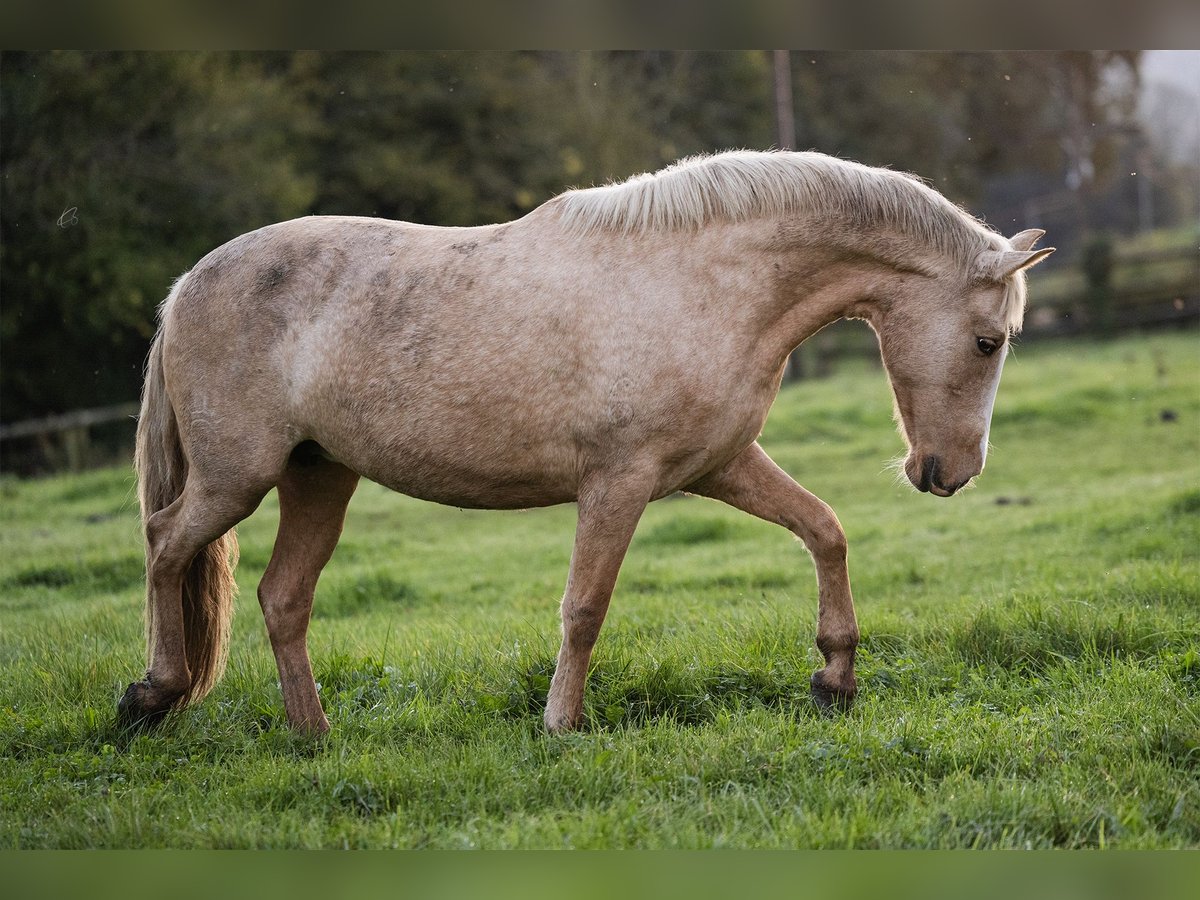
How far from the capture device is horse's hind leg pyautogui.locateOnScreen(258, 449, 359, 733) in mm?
4461

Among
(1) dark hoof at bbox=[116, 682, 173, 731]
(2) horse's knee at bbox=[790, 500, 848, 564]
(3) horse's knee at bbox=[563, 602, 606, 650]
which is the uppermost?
(2) horse's knee at bbox=[790, 500, 848, 564]

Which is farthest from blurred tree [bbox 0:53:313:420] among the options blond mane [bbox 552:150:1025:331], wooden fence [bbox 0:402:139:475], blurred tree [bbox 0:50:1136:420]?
blond mane [bbox 552:150:1025:331]

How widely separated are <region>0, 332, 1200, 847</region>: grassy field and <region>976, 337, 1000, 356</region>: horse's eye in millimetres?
1346

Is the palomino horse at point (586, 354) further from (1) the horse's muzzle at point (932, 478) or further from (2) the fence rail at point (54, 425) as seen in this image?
(2) the fence rail at point (54, 425)

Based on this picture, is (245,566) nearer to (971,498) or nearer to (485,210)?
(971,498)

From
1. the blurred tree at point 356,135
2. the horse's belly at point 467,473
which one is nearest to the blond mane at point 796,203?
the horse's belly at point 467,473

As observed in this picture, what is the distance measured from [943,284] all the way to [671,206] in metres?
1.06

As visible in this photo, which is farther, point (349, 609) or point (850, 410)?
point (850, 410)

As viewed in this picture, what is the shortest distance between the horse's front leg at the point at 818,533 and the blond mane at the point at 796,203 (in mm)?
957

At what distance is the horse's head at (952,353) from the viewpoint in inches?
163

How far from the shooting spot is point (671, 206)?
13.9 ft

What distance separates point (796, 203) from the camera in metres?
4.21

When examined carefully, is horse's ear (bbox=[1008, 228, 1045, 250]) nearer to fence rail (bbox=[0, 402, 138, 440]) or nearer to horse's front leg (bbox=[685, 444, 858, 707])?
horse's front leg (bbox=[685, 444, 858, 707])

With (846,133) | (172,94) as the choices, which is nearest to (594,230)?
(172,94)
